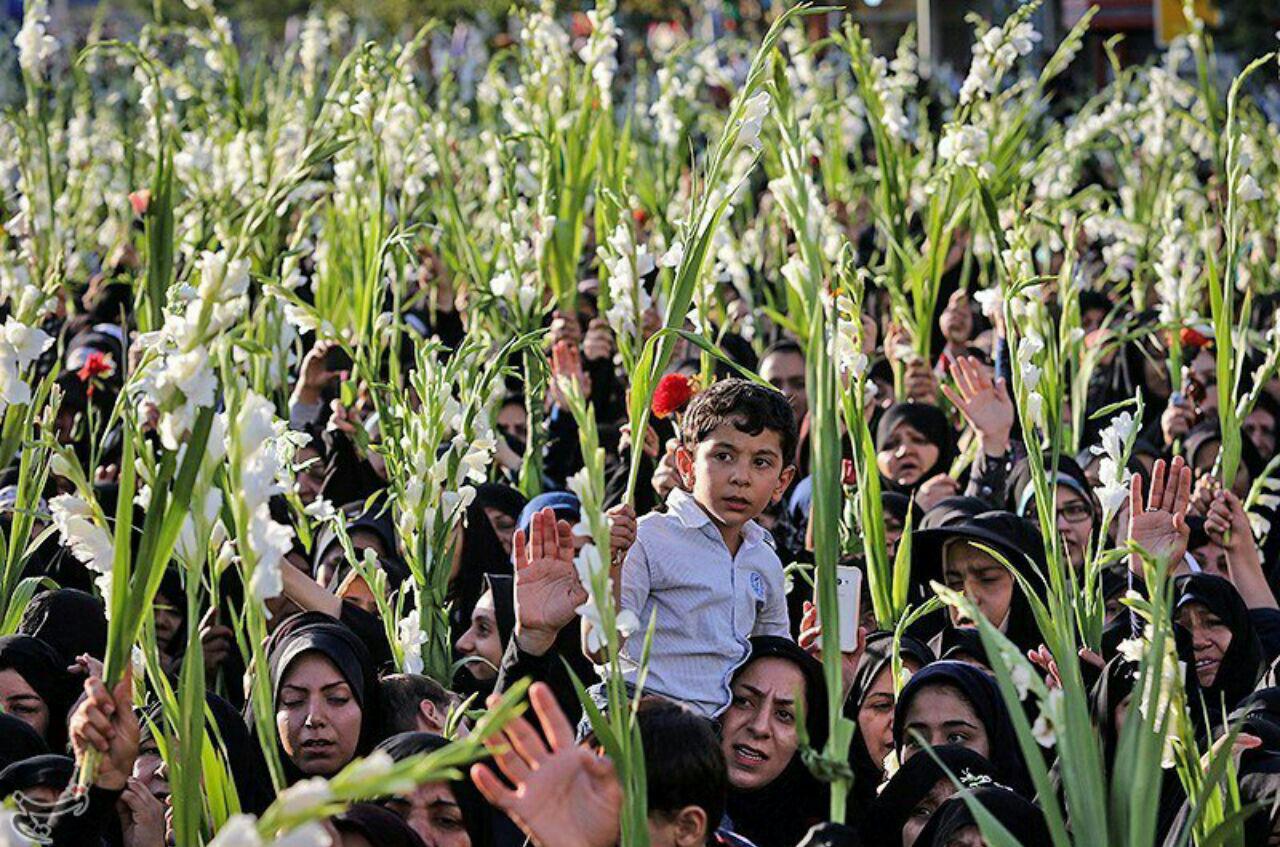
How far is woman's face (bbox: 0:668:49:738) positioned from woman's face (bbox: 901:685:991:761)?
162 cm

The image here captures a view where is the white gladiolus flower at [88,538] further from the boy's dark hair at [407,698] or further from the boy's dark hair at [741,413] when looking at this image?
the boy's dark hair at [741,413]

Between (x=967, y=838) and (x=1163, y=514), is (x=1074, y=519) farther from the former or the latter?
(x=967, y=838)

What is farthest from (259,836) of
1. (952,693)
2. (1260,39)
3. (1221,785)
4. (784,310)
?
(1260,39)

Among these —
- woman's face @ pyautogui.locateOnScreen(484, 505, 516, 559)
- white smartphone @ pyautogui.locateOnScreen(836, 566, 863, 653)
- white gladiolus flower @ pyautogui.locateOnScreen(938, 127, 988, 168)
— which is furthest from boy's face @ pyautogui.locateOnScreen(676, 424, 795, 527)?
white gladiolus flower @ pyautogui.locateOnScreen(938, 127, 988, 168)

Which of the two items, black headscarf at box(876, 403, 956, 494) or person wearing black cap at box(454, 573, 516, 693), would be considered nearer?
person wearing black cap at box(454, 573, 516, 693)

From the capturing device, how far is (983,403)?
542 centimetres

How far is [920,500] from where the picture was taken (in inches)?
221

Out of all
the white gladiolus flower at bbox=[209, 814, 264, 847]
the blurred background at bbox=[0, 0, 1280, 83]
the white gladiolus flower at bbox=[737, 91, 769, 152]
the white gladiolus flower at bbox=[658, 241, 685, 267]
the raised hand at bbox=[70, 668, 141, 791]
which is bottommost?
the raised hand at bbox=[70, 668, 141, 791]

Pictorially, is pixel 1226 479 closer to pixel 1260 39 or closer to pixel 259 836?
pixel 259 836

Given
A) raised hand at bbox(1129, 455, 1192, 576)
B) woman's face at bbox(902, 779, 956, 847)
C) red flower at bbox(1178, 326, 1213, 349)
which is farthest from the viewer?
red flower at bbox(1178, 326, 1213, 349)

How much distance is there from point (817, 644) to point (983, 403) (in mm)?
1393

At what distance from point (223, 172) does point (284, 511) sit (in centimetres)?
301

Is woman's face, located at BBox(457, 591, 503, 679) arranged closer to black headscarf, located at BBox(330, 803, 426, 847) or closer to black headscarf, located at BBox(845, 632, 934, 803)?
black headscarf, located at BBox(845, 632, 934, 803)

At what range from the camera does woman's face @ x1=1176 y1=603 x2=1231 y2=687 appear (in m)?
4.46
